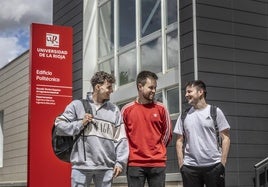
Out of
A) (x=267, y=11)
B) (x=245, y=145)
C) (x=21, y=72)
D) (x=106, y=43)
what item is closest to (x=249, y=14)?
(x=267, y=11)

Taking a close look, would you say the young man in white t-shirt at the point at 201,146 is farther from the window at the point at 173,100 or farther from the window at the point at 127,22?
the window at the point at 127,22

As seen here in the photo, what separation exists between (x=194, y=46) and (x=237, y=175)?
8.48ft

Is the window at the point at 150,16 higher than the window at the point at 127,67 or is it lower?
higher

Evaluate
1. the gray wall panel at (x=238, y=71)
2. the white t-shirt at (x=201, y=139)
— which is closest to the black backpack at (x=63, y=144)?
the white t-shirt at (x=201, y=139)

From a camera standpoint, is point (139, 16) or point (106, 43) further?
point (106, 43)

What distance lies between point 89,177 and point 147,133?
805 millimetres

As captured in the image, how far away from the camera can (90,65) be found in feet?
51.9

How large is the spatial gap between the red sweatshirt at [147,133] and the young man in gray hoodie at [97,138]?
0.27 m

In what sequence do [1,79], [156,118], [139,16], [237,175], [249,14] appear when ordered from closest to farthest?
[156,118]
[237,175]
[249,14]
[139,16]
[1,79]

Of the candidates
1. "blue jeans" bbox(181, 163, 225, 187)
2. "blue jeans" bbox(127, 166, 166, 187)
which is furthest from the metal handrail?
"blue jeans" bbox(127, 166, 166, 187)

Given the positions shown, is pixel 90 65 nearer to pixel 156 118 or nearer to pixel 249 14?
pixel 249 14

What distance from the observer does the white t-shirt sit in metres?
5.84

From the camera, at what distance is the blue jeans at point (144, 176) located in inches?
222

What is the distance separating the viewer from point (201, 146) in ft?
19.2
